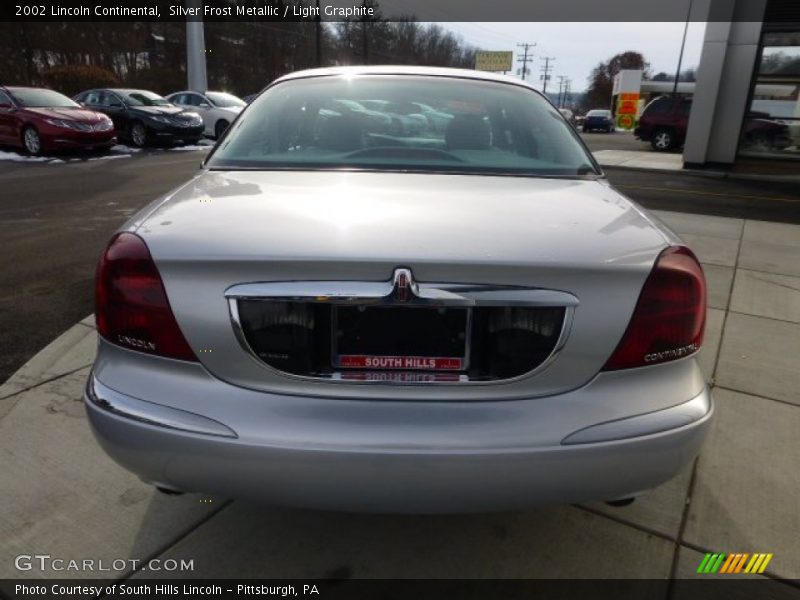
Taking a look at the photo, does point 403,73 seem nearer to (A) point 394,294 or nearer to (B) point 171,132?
(A) point 394,294

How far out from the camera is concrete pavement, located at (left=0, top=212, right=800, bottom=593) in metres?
2.00

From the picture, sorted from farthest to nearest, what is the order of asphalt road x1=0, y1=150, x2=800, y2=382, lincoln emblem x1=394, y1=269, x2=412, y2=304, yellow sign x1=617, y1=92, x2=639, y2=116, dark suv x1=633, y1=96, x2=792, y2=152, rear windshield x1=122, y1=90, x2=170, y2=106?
yellow sign x1=617, y1=92, x2=639, y2=116
dark suv x1=633, y1=96, x2=792, y2=152
rear windshield x1=122, y1=90, x2=170, y2=106
asphalt road x1=0, y1=150, x2=800, y2=382
lincoln emblem x1=394, y1=269, x2=412, y2=304

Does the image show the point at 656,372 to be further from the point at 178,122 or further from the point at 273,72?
the point at 273,72

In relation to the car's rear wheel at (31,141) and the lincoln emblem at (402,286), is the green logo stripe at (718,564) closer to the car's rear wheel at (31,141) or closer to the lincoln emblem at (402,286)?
the lincoln emblem at (402,286)

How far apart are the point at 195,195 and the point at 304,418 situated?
2.92ft

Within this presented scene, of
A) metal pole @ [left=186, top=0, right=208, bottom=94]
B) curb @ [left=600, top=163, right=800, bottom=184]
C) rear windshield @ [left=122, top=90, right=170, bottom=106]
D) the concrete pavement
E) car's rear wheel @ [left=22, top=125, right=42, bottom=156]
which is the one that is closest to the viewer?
the concrete pavement

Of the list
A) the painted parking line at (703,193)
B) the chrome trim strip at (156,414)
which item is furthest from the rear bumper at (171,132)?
the chrome trim strip at (156,414)

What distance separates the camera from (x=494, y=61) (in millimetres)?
75625

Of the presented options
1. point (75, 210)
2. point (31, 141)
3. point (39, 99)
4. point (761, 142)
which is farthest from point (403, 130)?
point (761, 142)

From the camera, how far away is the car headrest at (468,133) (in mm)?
2502

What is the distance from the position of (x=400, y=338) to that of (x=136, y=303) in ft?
2.33

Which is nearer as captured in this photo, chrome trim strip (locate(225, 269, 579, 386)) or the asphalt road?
chrome trim strip (locate(225, 269, 579, 386))

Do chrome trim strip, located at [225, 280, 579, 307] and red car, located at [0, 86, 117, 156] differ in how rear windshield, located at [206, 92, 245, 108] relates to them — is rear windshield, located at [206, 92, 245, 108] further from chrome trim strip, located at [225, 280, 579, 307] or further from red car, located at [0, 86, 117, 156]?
chrome trim strip, located at [225, 280, 579, 307]

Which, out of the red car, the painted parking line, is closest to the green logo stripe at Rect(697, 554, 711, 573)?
the painted parking line
